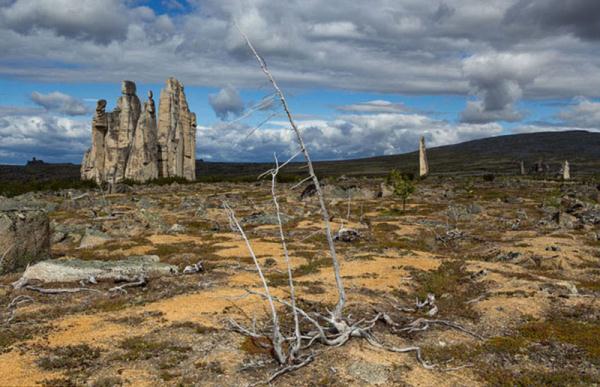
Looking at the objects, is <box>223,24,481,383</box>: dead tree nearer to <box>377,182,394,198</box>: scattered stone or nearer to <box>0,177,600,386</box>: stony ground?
<box>0,177,600,386</box>: stony ground

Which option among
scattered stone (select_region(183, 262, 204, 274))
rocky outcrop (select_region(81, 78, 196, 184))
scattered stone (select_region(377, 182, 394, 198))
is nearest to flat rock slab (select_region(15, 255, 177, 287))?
scattered stone (select_region(183, 262, 204, 274))

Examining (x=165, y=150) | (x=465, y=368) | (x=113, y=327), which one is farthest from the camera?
(x=165, y=150)

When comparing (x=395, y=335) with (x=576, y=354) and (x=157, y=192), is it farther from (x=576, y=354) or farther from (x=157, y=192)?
(x=157, y=192)

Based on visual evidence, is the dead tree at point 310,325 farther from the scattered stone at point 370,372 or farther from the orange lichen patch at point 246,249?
the orange lichen patch at point 246,249

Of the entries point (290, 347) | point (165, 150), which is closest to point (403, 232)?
point (290, 347)

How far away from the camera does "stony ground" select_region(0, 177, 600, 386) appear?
1691cm

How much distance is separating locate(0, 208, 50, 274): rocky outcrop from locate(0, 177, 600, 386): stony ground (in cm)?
161

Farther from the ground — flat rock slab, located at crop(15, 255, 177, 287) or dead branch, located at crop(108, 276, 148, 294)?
flat rock slab, located at crop(15, 255, 177, 287)

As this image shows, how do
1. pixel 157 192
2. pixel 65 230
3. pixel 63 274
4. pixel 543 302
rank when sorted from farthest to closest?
pixel 157 192
pixel 65 230
pixel 63 274
pixel 543 302

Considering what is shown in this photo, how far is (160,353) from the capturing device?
1803cm

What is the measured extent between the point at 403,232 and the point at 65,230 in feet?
116

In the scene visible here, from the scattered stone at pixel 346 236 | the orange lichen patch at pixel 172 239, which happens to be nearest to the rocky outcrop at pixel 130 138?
the orange lichen patch at pixel 172 239

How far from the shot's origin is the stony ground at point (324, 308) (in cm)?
1691

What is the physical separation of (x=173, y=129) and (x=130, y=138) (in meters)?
14.1
